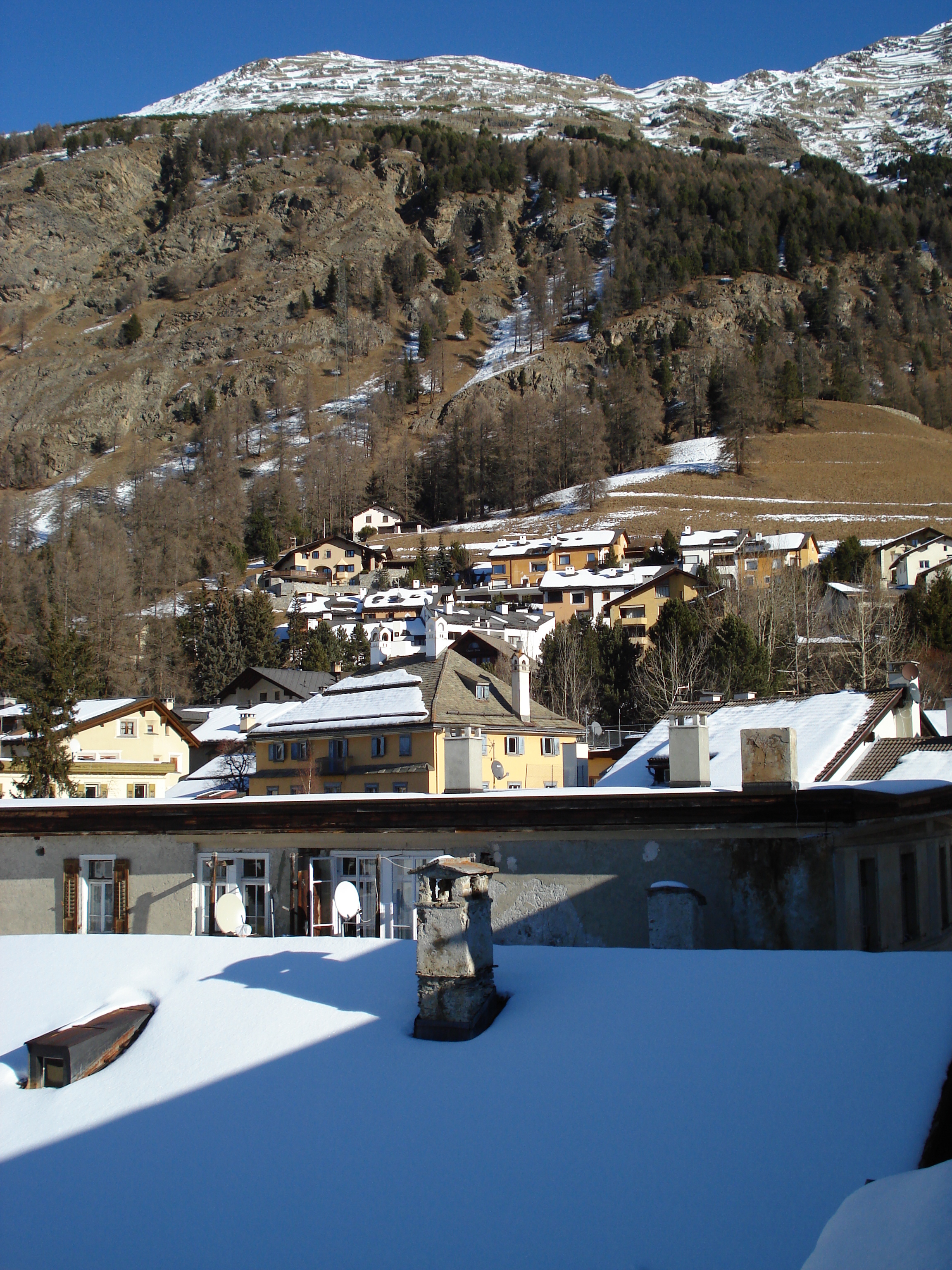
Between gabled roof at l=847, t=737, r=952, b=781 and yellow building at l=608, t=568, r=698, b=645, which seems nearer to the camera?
gabled roof at l=847, t=737, r=952, b=781

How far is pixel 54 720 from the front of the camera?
133 ft

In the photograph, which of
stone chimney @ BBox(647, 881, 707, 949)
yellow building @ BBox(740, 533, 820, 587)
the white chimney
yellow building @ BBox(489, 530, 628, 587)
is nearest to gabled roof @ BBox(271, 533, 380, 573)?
yellow building @ BBox(489, 530, 628, 587)

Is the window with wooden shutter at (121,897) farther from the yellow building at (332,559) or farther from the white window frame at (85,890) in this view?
the yellow building at (332,559)

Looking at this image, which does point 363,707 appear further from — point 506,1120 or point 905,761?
point 506,1120

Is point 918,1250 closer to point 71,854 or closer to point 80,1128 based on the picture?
point 80,1128

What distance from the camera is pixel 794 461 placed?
12431cm

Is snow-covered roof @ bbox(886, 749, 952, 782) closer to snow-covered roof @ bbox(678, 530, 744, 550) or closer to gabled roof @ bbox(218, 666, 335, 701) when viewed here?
gabled roof @ bbox(218, 666, 335, 701)

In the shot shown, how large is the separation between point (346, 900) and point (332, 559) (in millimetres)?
102912

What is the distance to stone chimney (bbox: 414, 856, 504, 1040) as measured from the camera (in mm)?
8711

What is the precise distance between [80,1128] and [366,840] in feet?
21.2

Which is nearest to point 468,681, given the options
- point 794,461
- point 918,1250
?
point 918,1250

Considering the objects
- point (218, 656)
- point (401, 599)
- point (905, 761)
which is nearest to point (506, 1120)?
point (905, 761)

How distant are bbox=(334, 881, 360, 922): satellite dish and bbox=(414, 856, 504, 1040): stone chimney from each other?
11.6 feet

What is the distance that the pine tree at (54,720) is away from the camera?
126 ft
